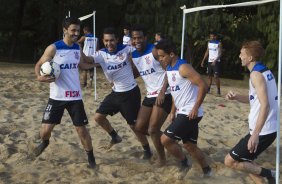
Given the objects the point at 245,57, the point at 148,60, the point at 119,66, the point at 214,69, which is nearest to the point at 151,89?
the point at 148,60

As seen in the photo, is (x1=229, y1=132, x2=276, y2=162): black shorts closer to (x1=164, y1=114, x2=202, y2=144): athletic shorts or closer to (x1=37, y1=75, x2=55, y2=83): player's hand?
(x1=164, y1=114, x2=202, y2=144): athletic shorts

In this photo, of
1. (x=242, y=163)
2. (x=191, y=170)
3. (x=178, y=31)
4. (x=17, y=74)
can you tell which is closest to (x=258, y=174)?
(x=242, y=163)

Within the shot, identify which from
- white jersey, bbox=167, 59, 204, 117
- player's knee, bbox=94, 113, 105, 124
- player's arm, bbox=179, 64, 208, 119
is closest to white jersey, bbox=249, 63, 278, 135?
player's arm, bbox=179, 64, 208, 119

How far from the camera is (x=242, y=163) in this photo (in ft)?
14.8

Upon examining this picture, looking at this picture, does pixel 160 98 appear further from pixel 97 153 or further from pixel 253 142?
pixel 253 142

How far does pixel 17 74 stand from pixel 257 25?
35.2ft

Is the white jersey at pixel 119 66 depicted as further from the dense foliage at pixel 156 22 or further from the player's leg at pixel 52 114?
the dense foliage at pixel 156 22

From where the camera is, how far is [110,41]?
5.89m

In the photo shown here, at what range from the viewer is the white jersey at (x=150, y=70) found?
19.2 ft

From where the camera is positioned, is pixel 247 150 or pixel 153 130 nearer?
pixel 247 150

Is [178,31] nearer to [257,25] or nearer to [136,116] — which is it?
[257,25]

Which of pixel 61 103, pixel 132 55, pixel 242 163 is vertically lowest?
pixel 242 163

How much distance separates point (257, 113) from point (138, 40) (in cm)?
209

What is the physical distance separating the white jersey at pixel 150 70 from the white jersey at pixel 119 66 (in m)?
0.18
